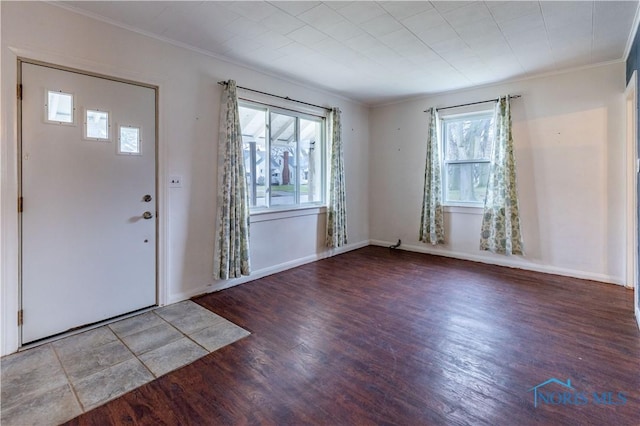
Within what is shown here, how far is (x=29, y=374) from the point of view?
6.63ft

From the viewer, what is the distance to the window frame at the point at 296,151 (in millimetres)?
4000

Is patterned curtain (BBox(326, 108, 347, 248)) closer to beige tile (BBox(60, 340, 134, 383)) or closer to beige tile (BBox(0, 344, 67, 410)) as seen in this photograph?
beige tile (BBox(60, 340, 134, 383))

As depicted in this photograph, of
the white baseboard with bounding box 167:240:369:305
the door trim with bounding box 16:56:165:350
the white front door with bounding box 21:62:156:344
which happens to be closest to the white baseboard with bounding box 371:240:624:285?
the white baseboard with bounding box 167:240:369:305

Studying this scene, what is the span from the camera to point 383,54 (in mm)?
3393

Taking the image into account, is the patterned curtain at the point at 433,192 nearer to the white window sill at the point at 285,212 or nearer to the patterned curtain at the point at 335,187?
the patterned curtain at the point at 335,187

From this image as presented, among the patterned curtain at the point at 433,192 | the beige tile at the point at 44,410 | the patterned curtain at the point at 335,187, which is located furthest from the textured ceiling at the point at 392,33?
the beige tile at the point at 44,410

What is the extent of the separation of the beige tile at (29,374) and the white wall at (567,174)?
502 cm

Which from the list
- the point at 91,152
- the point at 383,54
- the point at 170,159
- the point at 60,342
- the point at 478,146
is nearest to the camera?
the point at 60,342

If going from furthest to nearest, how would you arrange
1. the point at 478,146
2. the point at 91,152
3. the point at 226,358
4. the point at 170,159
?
the point at 478,146, the point at 170,159, the point at 91,152, the point at 226,358

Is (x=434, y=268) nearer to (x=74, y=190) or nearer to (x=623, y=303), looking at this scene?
(x=623, y=303)

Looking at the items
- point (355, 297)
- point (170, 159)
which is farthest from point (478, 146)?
point (170, 159)

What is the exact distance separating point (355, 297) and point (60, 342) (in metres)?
2.62

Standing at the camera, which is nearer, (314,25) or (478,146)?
(314,25)

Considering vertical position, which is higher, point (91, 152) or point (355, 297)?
point (91, 152)
